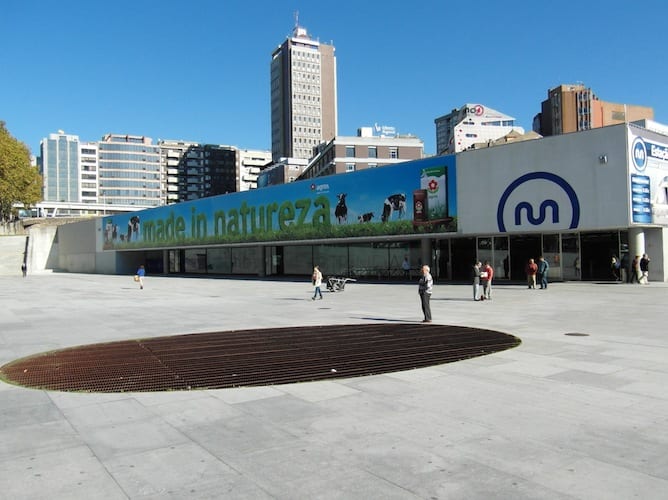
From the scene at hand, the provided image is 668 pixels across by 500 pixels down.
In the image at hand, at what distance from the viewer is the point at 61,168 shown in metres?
195

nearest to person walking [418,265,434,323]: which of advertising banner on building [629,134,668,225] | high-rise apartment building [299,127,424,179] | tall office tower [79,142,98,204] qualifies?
advertising banner on building [629,134,668,225]

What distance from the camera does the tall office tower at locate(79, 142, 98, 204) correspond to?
174875mm

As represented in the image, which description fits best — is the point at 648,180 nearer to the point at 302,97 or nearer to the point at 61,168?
the point at 302,97

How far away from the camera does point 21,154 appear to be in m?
82.9

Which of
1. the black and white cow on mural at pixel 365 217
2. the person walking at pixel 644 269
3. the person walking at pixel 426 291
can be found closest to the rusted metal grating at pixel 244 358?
the person walking at pixel 426 291

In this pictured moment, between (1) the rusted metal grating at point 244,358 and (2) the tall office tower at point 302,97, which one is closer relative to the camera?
(1) the rusted metal grating at point 244,358

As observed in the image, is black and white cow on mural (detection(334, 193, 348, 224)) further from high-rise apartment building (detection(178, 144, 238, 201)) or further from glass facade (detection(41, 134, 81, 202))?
glass facade (detection(41, 134, 81, 202))

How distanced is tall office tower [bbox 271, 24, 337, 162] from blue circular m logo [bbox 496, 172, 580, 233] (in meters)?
149

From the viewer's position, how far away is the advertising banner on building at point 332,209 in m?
34.5

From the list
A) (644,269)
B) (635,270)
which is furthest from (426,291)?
(644,269)

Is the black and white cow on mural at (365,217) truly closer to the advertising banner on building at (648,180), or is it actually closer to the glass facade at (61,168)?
the advertising banner on building at (648,180)

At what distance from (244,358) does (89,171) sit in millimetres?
182939

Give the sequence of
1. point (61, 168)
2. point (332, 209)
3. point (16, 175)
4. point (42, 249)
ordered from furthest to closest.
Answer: point (61, 168) < point (16, 175) < point (42, 249) < point (332, 209)

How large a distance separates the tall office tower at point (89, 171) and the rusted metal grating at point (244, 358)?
582ft
